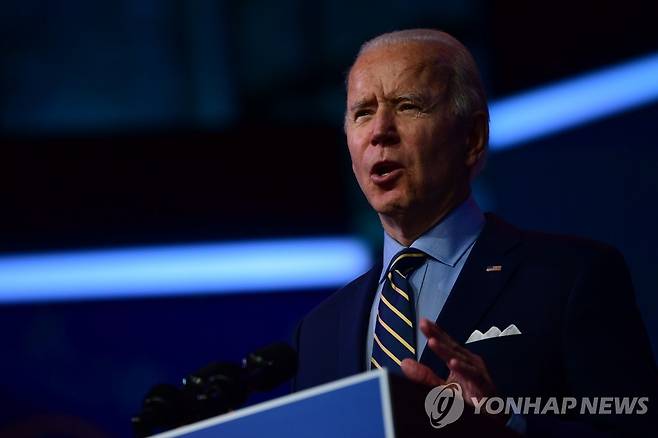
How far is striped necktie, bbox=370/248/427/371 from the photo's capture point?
2.07 m

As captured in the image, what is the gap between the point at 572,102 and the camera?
136 inches

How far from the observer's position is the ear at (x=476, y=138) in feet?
7.73

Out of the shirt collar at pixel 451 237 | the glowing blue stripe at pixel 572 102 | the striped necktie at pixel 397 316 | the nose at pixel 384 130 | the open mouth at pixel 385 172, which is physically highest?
the glowing blue stripe at pixel 572 102

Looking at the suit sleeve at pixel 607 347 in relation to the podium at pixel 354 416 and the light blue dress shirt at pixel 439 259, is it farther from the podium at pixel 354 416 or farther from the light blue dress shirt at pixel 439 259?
the podium at pixel 354 416

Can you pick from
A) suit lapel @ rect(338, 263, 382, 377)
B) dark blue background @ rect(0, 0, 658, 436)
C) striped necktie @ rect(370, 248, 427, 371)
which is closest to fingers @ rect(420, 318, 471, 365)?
striped necktie @ rect(370, 248, 427, 371)

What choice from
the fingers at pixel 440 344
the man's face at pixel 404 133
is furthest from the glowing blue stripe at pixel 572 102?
the fingers at pixel 440 344

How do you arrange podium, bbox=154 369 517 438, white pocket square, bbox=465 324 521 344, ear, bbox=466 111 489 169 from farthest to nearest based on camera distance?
ear, bbox=466 111 489 169
white pocket square, bbox=465 324 521 344
podium, bbox=154 369 517 438

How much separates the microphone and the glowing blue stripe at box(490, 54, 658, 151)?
2.00m

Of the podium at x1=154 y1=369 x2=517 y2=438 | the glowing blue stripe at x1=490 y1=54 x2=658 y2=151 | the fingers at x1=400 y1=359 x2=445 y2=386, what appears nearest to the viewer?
the podium at x1=154 y1=369 x2=517 y2=438

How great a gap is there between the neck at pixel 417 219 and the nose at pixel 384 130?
152 millimetres

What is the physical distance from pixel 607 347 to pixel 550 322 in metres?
0.12

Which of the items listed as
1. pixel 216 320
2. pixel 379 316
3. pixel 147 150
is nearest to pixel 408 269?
pixel 379 316

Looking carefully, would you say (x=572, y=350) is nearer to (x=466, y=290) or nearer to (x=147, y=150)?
(x=466, y=290)

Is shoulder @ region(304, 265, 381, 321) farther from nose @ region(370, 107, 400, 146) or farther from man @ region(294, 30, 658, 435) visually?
nose @ region(370, 107, 400, 146)
